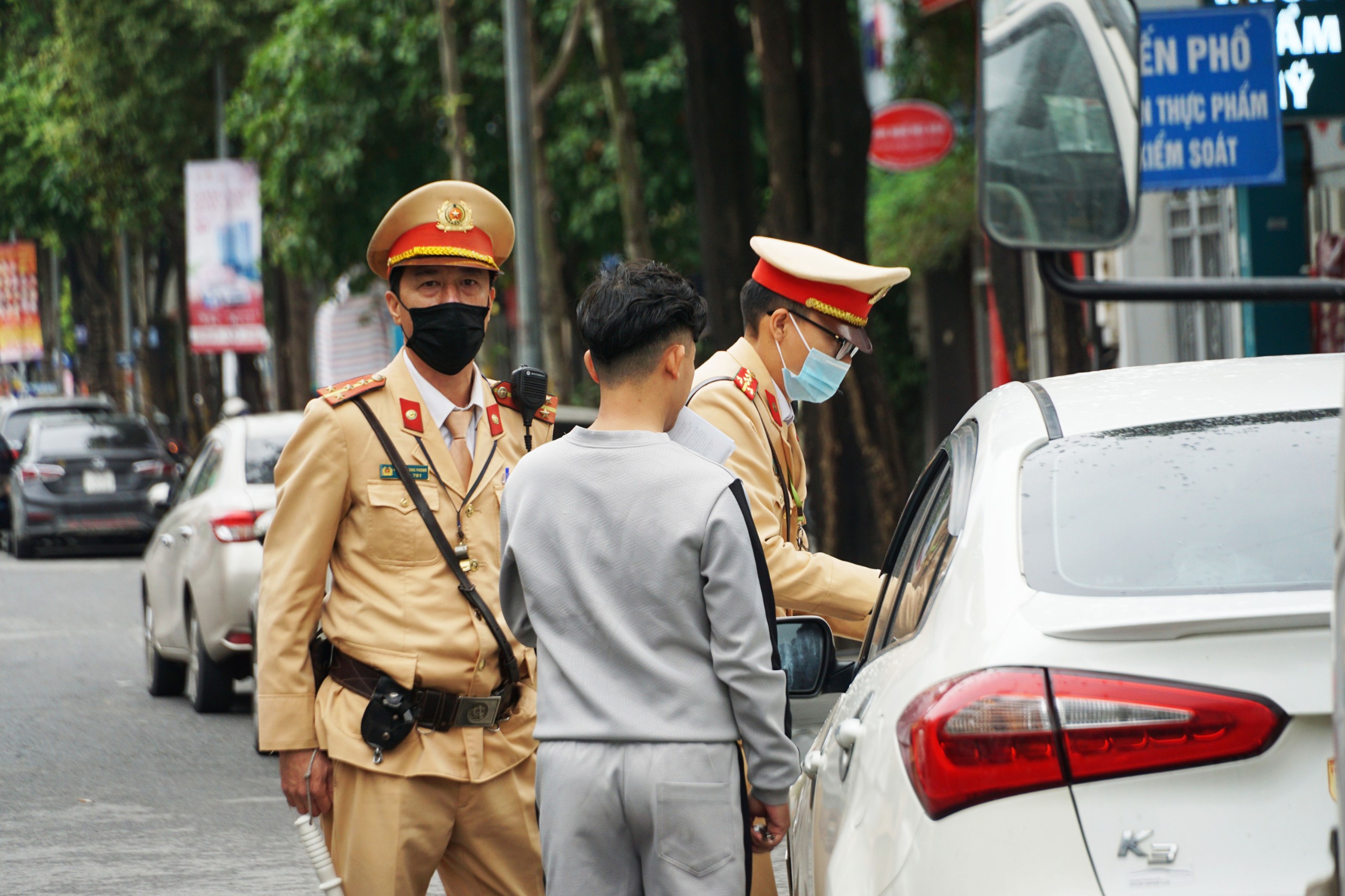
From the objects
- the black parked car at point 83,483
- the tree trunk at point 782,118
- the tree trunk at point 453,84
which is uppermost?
the tree trunk at point 453,84

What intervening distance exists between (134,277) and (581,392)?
28542 mm

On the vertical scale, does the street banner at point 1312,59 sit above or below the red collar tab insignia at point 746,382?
above

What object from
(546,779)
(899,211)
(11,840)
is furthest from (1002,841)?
(899,211)

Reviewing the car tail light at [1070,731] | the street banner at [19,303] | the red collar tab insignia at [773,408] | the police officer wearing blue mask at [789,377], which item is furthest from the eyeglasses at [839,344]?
the street banner at [19,303]

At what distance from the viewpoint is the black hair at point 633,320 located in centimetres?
310

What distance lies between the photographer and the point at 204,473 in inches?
418

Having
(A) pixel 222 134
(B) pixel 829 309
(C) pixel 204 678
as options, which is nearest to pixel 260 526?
(C) pixel 204 678

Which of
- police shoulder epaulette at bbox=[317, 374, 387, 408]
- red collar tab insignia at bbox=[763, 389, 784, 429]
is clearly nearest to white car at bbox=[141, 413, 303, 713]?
red collar tab insignia at bbox=[763, 389, 784, 429]

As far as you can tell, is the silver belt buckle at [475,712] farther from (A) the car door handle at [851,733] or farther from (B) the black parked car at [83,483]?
(B) the black parked car at [83,483]

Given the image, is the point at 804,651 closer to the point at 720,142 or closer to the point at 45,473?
the point at 720,142

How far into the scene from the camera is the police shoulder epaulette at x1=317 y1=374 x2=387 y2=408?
12.1ft

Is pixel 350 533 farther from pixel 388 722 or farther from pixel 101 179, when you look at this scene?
pixel 101 179

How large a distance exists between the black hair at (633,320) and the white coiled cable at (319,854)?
43.7 inches

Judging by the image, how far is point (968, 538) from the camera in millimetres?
2586
